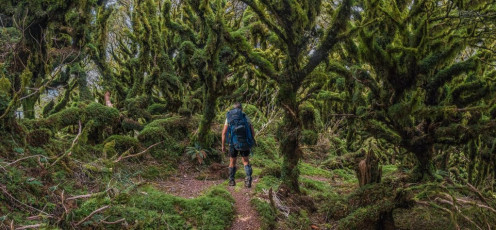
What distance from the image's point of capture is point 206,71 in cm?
896

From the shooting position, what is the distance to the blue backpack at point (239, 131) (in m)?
7.46

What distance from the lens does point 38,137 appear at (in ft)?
22.8

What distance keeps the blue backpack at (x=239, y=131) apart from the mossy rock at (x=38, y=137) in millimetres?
3828

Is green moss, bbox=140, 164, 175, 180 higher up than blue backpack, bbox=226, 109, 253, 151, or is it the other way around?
blue backpack, bbox=226, 109, 253, 151

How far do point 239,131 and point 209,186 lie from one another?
1860 mm

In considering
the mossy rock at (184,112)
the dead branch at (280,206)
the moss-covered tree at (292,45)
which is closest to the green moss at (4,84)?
the moss-covered tree at (292,45)

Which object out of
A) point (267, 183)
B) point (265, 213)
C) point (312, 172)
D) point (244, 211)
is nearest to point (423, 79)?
point (265, 213)

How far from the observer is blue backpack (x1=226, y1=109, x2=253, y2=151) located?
7.46m

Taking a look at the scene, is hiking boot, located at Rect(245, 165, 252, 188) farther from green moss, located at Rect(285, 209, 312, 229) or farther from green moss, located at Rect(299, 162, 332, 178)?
green moss, located at Rect(299, 162, 332, 178)

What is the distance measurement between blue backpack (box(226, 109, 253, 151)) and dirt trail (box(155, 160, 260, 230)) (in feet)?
3.38

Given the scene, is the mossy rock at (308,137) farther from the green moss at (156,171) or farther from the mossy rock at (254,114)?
the mossy rock at (254,114)

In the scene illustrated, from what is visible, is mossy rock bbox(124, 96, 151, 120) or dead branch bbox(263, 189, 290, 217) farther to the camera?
mossy rock bbox(124, 96, 151, 120)

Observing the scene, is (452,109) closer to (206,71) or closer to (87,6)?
(206,71)

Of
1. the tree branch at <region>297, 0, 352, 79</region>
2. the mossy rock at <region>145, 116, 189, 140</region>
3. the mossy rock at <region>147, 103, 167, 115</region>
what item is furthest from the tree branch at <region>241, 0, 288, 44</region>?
the mossy rock at <region>147, 103, 167, 115</region>
